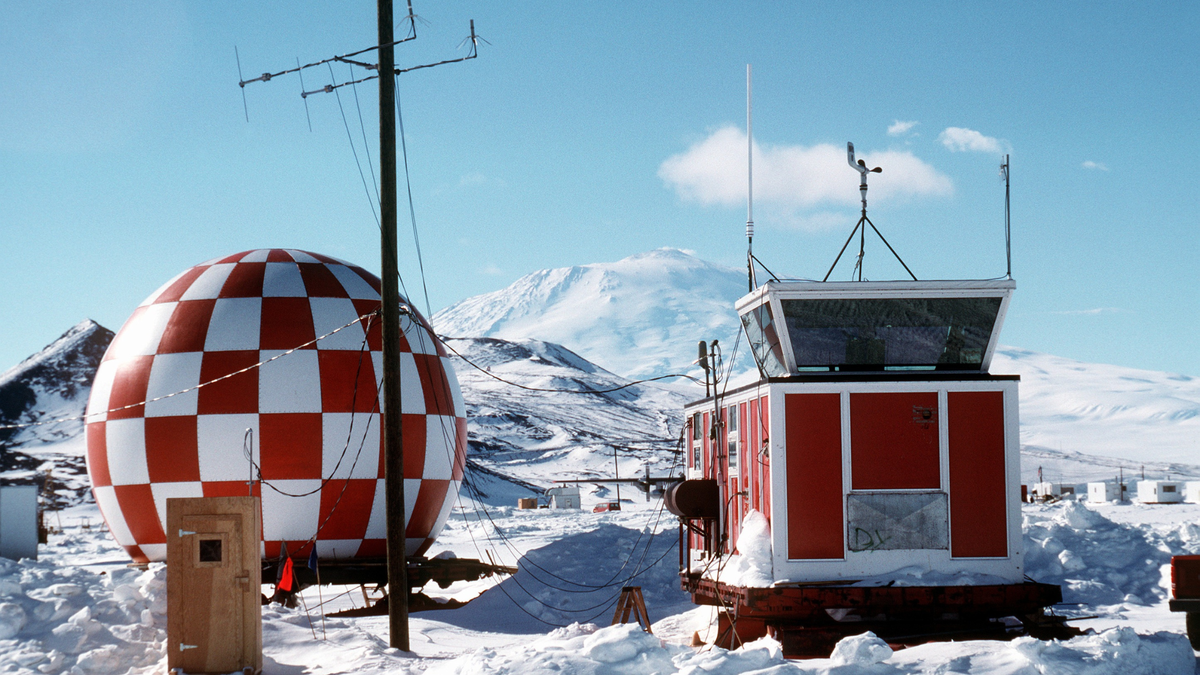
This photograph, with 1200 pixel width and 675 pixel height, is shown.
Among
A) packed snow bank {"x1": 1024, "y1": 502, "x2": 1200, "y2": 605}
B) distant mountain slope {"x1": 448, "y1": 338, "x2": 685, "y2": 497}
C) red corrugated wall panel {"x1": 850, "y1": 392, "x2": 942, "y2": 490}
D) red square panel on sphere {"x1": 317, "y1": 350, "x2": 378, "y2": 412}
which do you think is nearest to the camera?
red corrugated wall panel {"x1": 850, "y1": 392, "x2": 942, "y2": 490}

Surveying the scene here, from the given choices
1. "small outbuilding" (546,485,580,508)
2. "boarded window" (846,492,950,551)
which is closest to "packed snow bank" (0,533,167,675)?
"boarded window" (846,492,950,551)

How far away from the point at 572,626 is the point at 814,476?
3.36m

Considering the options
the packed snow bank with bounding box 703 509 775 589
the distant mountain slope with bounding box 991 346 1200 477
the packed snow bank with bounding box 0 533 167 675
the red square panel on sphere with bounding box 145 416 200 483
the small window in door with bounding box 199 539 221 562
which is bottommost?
the distant mountain slope with bounding box 991 346 1200 477

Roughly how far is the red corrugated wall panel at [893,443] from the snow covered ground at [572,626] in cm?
224

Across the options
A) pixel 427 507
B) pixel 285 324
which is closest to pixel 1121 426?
pixel 427 507

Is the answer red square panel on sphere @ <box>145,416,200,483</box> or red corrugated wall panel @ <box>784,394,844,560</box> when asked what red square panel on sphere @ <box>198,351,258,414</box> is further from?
red corrugated wall panel @ <box>784,394,844,560</box>

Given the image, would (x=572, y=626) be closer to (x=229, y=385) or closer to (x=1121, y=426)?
(x=229, y=385)

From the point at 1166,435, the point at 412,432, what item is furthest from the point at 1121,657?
the point at 1166,435

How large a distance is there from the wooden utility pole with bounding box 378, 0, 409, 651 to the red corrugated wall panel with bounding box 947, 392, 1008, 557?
6079 millimetres

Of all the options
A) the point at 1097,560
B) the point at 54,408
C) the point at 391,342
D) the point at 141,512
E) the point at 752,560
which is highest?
the point at 391,342

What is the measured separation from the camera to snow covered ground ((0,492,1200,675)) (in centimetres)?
903

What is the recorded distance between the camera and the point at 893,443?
39.9 feet

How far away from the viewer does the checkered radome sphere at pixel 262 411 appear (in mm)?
14461

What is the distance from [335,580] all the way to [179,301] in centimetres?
449
